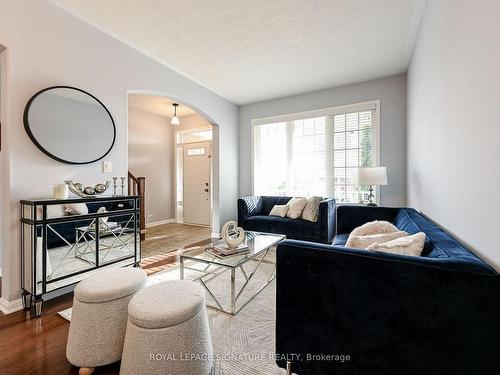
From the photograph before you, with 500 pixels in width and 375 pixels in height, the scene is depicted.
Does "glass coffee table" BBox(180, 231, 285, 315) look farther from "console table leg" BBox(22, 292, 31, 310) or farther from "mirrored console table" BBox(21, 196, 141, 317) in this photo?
"console table leg" BBox(22, 292, 31, 310)

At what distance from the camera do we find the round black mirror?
210cm

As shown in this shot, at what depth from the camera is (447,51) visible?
1554 millimetres

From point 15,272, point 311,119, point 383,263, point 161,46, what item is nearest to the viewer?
point 383,263

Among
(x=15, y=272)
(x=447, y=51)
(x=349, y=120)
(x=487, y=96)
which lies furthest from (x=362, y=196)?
(x=15, y=272)

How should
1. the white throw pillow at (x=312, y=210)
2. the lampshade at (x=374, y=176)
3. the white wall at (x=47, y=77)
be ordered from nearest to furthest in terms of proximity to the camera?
1. the white wall at (x=47, y=77)
2. the lampshade at (x=374, y=176)
3. the white throw pillow at (x=312, y=210)

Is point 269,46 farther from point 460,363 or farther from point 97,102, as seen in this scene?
point 460,363

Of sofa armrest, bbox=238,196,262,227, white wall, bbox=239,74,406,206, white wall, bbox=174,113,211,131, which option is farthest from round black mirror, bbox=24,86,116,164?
white wall, bbox=239,74,406,206

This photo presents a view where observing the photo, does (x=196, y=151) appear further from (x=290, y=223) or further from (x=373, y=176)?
(x=373, y=176)

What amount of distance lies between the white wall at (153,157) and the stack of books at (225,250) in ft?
12.9

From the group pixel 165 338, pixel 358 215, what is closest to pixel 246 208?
pixel 358 215

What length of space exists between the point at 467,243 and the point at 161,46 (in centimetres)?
350

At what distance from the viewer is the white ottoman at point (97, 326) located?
50.6 inches

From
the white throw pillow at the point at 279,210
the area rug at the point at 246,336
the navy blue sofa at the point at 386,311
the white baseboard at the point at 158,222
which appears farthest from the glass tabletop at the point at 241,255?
the white baseboard at the point at 158,222

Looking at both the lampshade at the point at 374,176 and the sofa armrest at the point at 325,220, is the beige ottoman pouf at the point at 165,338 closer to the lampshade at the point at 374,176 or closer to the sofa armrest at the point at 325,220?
the sofa armrest at the point at 325,220
